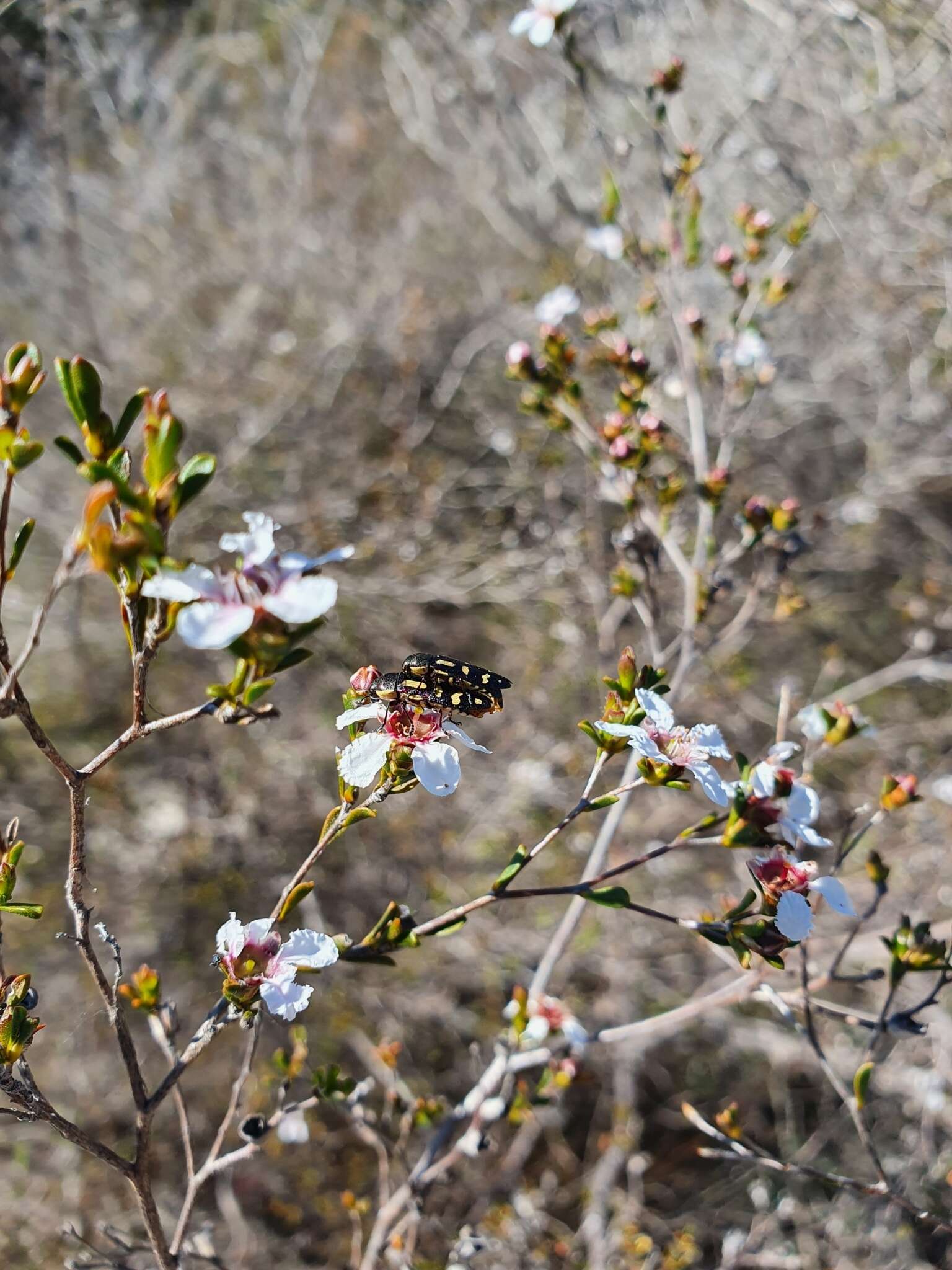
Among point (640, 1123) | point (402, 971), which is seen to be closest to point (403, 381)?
point (402, 971)

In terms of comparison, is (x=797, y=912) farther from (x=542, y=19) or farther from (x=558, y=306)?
(x=542, y=19)

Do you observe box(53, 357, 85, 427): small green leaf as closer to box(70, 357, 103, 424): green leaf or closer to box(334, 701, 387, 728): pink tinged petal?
box(70, 357, 103, 424): green leaf

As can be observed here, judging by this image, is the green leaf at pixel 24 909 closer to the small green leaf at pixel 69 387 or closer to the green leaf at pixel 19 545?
the green leaf at pixel 19 545

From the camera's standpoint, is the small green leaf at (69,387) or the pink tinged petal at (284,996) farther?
the pink tinged petal at (284,996)

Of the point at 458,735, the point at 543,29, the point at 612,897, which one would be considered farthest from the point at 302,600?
the point at 543,29

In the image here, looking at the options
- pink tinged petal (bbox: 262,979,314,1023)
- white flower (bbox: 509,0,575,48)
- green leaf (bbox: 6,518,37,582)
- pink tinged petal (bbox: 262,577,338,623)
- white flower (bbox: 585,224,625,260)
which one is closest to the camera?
pink tinged petal (bbox: 262,577,338,623)

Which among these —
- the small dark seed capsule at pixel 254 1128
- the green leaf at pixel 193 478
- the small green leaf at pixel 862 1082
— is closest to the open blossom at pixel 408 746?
the green leaf at pixel 193 478

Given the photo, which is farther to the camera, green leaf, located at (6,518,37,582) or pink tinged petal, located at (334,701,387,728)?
pink tinged petal, located at (334,701,387,728)

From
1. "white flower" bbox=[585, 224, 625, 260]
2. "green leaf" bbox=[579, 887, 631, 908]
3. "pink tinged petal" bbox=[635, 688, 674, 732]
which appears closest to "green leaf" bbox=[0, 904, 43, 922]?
"green leaf" bbox=[579, 887, 631, 908]

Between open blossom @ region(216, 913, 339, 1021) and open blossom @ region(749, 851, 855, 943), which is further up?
open blossom @ region(749, 851, 855, 943)
